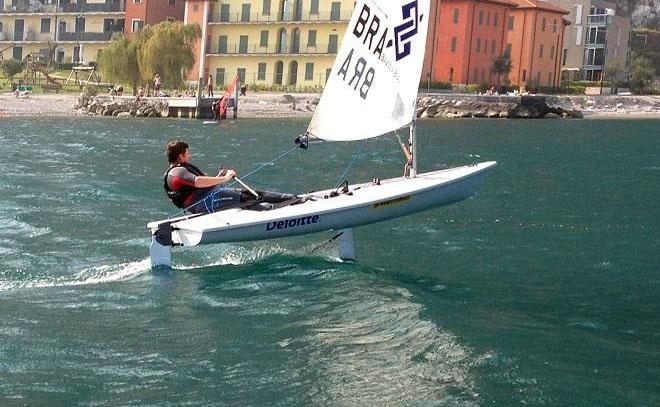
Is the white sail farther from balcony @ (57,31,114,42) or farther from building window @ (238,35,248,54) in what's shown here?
balcony @ (57,31,114,42)

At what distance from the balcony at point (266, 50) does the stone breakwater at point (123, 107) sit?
2107 centimetres

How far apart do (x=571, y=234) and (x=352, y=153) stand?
2814 centimetres

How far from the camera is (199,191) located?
1956 centimetres

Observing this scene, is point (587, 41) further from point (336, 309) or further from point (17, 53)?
point (336, 309)

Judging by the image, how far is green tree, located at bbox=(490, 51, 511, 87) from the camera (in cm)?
10888

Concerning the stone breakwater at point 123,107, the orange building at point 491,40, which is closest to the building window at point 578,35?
the orange building at point 491,40

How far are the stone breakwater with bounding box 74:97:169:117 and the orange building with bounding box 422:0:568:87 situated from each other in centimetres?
2969

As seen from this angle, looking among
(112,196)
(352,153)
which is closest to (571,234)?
(112,196)

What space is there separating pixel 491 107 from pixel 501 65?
1129 centimetres

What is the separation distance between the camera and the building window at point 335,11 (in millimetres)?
103500

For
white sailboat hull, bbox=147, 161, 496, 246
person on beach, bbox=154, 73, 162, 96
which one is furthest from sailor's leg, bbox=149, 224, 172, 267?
person on beach, bbox=154, 73, 162, 96

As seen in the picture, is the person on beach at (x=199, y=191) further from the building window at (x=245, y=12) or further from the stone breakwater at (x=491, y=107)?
the building window at (x=245, y=12)

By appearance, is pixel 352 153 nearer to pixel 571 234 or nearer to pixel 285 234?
pixel 571 234

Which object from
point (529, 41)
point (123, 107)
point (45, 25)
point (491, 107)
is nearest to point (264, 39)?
point (491, 107)
